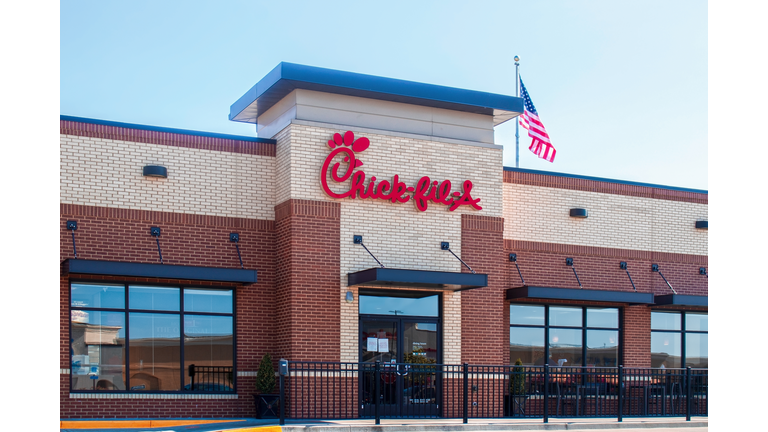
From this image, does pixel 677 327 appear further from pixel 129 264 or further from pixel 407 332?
pixel 129 264

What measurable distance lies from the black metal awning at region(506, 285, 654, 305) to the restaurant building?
5 cm

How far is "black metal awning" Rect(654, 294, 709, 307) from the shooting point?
21.2 meters

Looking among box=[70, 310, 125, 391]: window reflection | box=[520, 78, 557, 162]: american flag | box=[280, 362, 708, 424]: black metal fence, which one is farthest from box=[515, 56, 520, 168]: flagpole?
box=[70, 310, 125, 391]: window reflection

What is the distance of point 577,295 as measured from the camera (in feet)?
65.7

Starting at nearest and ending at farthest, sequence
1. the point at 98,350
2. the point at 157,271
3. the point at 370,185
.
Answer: the point at 157,271 < the point at 98,350 < the point at 370,185

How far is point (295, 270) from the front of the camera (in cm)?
1692

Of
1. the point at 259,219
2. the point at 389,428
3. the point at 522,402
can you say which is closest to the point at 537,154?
the point at 522,402

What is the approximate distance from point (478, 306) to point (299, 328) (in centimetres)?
440

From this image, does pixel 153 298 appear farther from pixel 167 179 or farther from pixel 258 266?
pixel 167 179

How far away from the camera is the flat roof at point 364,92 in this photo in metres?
17.3

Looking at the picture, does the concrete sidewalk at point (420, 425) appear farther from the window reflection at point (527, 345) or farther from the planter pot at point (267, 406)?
the window reflection at point (527, 345)

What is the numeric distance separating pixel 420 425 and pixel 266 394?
3.46 metres

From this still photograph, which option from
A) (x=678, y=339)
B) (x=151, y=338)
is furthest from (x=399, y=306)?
(x=678, y=339)

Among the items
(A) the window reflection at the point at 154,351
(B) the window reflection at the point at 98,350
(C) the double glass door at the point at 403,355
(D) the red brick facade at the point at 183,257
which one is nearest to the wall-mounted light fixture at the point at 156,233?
(D) the red brick facade at the point at 183,257
